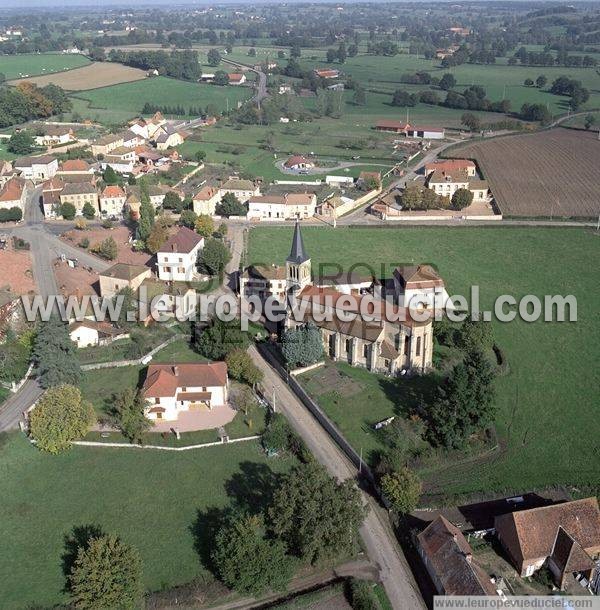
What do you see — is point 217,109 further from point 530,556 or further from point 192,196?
point 530,556

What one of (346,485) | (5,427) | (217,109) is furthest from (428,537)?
(217,109)

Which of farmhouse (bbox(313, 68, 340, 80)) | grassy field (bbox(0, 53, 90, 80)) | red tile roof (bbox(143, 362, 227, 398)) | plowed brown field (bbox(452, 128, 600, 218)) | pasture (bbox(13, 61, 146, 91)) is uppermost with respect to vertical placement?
grassy field (bbox(0, 53, 90, 80))

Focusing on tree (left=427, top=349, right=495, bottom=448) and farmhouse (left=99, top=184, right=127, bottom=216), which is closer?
tree (left=427, top=349, right=495, bottom=448)

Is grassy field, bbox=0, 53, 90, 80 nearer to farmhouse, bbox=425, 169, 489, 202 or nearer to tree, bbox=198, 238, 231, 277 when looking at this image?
farmhouse, bbox=425, 169, 489, 202

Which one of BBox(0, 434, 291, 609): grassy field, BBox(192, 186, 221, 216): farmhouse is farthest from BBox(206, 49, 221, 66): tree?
BBox(0, 434, 291, 609): grassy field

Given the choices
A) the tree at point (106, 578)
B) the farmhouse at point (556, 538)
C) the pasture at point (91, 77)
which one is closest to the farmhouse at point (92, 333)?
the tree at point (106, 578)

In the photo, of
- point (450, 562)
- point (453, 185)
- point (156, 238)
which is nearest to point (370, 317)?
point (450, 562)

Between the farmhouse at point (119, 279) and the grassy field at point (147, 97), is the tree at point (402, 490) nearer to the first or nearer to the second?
the farmhouse at point (119, 279)

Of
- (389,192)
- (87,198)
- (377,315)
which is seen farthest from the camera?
(389,192)
